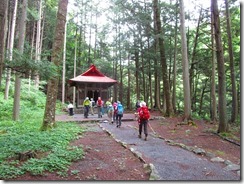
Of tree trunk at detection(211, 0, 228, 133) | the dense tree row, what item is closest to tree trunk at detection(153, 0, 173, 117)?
the dense tree row

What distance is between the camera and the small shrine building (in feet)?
75.5

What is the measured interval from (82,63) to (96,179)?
32.0 meters

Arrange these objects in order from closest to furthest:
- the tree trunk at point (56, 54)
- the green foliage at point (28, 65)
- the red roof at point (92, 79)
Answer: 1. the green foliage at point (28, 65)
2. the tree trunk at point (56, 54)
3. the red roof at point (92, 79)

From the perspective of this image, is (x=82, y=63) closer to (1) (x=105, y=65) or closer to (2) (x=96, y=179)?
(1) (x=105, y=65)

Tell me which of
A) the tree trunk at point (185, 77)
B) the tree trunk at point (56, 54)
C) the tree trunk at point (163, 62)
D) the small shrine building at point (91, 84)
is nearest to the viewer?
the tree trunk at point (56, 54)

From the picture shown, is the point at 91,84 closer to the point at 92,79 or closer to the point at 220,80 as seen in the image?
the point at 92,79

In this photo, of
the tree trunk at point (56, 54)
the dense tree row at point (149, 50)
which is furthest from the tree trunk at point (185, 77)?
the tree trunk at point (56, 54)

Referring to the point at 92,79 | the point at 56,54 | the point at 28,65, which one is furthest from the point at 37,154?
the point at 92,79

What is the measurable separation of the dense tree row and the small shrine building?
1.98 m

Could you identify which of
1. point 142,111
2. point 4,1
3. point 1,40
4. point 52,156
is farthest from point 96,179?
point 142,111

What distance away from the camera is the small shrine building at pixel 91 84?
23016 millimetres

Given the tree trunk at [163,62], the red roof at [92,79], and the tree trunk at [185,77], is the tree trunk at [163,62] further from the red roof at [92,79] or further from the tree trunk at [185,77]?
the red roof at [92,79]

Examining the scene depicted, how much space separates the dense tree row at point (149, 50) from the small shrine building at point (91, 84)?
1983mm

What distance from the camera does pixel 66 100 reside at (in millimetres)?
34031
